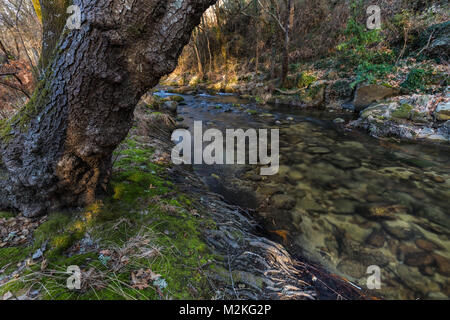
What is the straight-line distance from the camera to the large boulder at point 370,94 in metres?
7.34

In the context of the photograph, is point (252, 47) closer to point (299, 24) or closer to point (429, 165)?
point (299, 24)

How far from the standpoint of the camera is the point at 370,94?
25.6ft

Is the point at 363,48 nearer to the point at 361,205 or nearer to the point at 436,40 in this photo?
the point at 436,40

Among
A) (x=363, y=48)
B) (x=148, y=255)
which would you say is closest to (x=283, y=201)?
(x=148, y=255)

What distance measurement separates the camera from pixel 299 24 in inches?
612

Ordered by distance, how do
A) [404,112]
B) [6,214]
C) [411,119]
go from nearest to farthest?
[6,214], [411,119], [404,112]

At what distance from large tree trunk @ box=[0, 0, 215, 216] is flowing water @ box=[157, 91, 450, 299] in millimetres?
2226

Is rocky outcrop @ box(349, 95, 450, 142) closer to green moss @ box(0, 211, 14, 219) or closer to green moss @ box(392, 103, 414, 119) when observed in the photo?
green moss @ box(392, 103, 414, 119)

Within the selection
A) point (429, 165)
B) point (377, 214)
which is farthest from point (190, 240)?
point (429, 165)

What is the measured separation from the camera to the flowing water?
224cm

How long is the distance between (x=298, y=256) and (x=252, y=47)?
20.8 m

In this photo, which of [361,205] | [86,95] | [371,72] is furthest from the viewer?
[371,72]

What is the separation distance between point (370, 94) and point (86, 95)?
30.9ft

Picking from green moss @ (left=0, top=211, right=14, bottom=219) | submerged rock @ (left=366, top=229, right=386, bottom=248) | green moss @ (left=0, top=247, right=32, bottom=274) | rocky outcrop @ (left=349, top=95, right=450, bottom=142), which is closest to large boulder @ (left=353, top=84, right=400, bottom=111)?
rocky outcrop @ (left=349, top=95, right=450, bottom=142)
